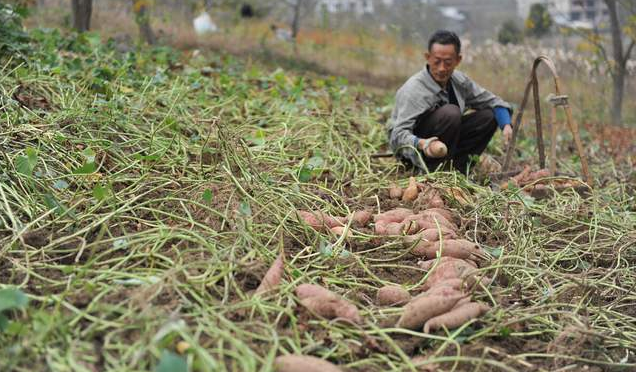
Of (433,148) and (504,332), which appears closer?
(504,332)

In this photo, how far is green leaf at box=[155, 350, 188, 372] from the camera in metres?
1.33

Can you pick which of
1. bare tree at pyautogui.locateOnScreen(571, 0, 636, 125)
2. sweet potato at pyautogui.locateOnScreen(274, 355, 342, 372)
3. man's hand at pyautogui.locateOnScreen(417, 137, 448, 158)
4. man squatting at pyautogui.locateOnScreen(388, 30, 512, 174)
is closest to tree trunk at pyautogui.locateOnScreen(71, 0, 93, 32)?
man squatting at pyautogui.locateOnScreen(388, 30, 512, 174)

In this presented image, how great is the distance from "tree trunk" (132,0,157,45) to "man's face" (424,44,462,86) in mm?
3578

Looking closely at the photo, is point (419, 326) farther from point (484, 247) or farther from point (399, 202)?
point (399, 202)

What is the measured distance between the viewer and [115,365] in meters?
1.43

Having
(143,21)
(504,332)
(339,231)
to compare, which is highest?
(143,21)

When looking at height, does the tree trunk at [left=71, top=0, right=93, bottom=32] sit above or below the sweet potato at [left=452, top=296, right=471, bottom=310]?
above

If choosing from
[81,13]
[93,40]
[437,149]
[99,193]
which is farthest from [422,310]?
[81,13]

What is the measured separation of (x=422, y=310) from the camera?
5.97 ft

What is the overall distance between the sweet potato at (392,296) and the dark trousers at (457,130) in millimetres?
1482

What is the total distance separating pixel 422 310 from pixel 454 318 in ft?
0.27

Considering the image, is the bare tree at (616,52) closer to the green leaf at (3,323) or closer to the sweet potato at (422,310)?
the sweet potato at (422,310)

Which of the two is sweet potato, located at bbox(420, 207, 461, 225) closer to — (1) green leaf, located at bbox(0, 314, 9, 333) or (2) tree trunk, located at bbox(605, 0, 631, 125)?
(1) green leaf, located at bbox(0, 314, 9, 333)

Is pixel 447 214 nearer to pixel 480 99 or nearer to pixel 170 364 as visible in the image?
pixel 480 99
